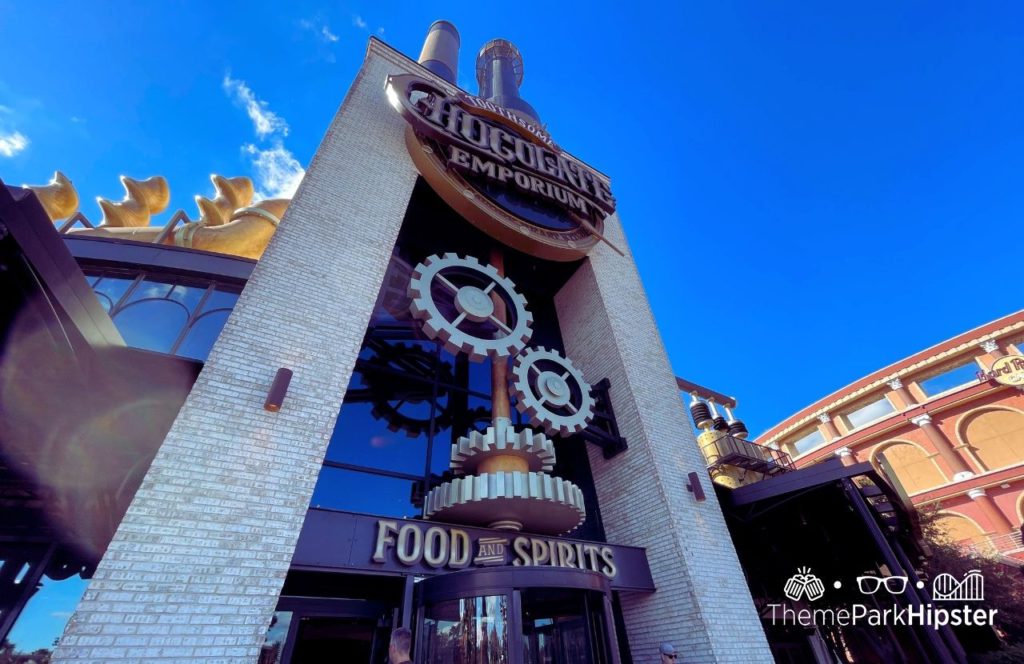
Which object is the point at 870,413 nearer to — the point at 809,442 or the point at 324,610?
the point at 809,442

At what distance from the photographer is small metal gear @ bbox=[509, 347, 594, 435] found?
7520mm

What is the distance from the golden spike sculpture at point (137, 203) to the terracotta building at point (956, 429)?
32.3 metres

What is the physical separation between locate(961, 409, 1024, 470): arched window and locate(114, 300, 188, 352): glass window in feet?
122

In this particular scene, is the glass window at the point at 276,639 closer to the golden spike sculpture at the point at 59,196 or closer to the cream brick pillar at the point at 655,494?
the cream brick pillar at the point at 655,494

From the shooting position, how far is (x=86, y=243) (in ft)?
21.8

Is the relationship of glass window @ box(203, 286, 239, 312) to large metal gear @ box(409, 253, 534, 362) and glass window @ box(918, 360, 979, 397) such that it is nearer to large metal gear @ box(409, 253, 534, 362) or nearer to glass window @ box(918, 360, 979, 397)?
large metal gear @ box(409, 253, 534, 362)

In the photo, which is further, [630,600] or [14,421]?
[630,600]

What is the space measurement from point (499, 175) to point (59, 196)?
1014cm

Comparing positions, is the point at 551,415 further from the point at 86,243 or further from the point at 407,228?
the point at 86,243

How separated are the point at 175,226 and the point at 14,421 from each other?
6033mm

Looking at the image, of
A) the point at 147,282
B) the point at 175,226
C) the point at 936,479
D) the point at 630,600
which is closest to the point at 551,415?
the point at 630,600

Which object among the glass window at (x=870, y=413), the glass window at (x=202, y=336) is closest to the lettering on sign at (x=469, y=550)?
the glass window at (x=202, y=336)

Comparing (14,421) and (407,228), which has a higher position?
(407,228)

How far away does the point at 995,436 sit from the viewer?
82.9 ft
